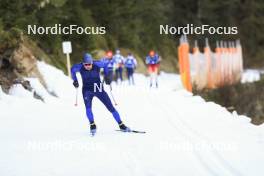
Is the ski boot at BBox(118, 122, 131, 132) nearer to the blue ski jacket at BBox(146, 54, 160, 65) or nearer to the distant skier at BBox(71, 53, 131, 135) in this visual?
the distant skier at BBox(71, 53, 131, 135)

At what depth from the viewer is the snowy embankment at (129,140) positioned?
9.25m

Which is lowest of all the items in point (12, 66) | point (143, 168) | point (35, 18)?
point (143, 168)

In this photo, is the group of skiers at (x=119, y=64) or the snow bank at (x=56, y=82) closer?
the snow bank at (x=56, y=82)

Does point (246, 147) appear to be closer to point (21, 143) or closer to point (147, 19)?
point (21, 143)

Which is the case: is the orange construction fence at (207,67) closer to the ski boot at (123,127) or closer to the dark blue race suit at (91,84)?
the ski boot at (123,127)

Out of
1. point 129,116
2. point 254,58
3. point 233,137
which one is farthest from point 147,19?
point 233,137

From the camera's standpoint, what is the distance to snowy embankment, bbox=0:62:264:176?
9.25m

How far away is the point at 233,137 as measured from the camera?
11703 millimetres

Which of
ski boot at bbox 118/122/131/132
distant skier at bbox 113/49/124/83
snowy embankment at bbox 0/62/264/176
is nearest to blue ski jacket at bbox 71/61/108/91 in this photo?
ski boot at bbox 118/122/131/132

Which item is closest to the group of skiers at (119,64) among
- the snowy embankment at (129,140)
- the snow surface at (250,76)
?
the snowy embankment at (129,140)

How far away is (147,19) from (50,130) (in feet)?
117

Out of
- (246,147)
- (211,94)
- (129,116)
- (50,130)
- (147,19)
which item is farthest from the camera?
(147,19)

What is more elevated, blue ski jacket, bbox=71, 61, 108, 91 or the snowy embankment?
blue ski jacket, bbox=71, 61, 108, 91

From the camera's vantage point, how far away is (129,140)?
11.6 metres
